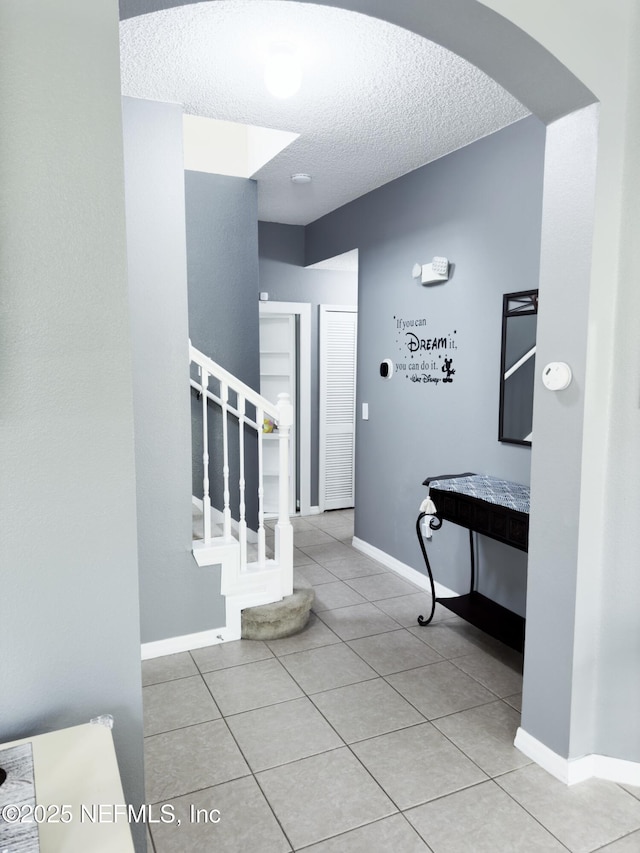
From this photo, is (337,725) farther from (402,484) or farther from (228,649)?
(402,484)

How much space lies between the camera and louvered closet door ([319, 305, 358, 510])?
18.3 ft

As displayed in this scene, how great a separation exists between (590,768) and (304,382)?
3.92 metres

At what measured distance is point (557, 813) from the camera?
6.45ft

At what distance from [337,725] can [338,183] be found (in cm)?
334

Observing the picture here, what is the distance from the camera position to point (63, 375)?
1.19m

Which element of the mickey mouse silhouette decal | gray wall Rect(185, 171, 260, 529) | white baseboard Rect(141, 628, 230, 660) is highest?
gray wall Rect(185, 171, 260, 529)

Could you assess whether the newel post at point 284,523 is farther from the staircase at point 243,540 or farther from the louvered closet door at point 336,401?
the louvered closet door at point 336,401

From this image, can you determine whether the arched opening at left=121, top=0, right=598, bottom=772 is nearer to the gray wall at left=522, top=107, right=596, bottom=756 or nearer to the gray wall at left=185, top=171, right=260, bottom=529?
the gray wall at left=522, top=107, right=596, bottom=756

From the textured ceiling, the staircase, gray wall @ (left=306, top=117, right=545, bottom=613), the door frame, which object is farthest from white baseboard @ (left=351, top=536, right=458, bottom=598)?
the textured ceiling

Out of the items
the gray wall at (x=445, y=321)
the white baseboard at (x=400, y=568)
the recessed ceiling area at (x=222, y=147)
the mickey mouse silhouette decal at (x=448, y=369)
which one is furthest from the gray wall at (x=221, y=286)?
the mickey mouse silhouette decal at (x=448, y=369)

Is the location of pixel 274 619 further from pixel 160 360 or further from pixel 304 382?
pixel 304 382

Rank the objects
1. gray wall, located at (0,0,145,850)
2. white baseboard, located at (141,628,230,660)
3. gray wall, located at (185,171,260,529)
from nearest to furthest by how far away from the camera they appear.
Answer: gray wall, located at (0,0,145,850)
white baseboard, located at (141,628,230,660)
gray wall, located at (185,171,260,529)

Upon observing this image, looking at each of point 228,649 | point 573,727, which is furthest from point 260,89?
point 573,727

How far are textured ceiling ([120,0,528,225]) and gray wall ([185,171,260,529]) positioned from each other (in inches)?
17.2
